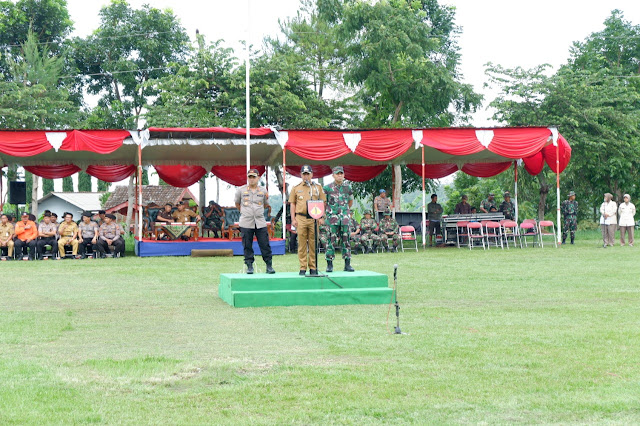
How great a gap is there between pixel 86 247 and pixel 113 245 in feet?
2.16

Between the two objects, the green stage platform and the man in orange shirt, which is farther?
the man in orange shirt

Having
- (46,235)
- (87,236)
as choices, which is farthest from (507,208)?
(46,235)

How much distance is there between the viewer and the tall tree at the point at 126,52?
39469mm

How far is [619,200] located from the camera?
→ 30938 mm

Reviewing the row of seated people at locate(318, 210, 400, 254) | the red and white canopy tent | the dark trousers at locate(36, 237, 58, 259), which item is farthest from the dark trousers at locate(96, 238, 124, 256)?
the row of seated people at locate(318, 210, 400, 254)

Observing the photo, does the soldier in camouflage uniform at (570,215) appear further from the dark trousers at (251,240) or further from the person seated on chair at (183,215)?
the dark trousers at (251,240)

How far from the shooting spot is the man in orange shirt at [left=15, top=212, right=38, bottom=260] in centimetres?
1889

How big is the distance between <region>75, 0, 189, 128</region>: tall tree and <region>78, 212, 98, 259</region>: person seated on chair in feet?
67.0

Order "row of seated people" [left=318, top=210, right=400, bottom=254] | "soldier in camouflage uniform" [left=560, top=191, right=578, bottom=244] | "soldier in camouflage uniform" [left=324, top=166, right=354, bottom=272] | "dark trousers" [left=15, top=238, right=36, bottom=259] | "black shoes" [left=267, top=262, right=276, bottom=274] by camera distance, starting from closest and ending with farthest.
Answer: "black shoes" [left=267, top=262, right=276, bottom=274]
"soldier in camouflage uniform" [left=324, top=166, right=354, bottom=272]
"dark trousers" [left=15, top=238, right=36, bottom=259]
"row of seated people" [left=318, top=210, right=400, bottom=254]
"soldier in camouflage uniform" [left=560, top=191, right=578, bottom=244]

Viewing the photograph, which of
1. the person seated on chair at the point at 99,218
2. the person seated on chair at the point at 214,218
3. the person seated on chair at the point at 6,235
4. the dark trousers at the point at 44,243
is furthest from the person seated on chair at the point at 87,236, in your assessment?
the person seated on chair at the point at 214,218

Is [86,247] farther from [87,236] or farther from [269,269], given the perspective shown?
[269,269]

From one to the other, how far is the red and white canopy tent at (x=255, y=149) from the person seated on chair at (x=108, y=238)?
1.41 m

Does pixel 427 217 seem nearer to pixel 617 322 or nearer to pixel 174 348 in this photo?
pixel 617 322

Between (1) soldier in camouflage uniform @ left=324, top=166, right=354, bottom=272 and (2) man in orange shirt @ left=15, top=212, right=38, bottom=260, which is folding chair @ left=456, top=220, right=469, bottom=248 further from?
(1) soldier in camouflage uniform @ left=324, top=166, right=354, bottom=272
